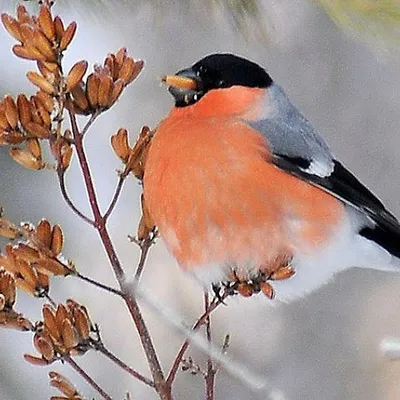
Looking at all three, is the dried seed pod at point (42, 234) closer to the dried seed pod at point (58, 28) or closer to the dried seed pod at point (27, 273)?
the dried seed pod at point (27, 273)

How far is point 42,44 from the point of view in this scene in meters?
0.73

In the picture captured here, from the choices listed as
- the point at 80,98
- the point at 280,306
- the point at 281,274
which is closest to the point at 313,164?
the point at 281,274

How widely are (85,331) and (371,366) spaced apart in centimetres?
201

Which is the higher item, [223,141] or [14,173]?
[14,173]

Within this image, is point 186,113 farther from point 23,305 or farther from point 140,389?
point 140,389

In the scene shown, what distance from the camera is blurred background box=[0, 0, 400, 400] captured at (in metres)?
2.58

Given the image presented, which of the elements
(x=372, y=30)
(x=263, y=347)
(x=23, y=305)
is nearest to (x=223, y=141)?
(x=372, y=30)

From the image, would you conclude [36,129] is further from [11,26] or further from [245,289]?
[245,289]

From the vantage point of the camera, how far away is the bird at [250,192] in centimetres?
102

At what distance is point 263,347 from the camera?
2.71 metres

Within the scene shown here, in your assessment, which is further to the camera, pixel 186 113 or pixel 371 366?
pixel 371 366

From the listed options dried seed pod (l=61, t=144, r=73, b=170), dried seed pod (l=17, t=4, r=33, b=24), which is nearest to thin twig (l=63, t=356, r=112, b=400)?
dried seed pod (l=61, t=144, r=73, b=170)

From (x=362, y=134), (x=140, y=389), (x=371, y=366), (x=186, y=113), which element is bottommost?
(x=371, y=366)

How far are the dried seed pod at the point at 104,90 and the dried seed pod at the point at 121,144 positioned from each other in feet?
0.13
